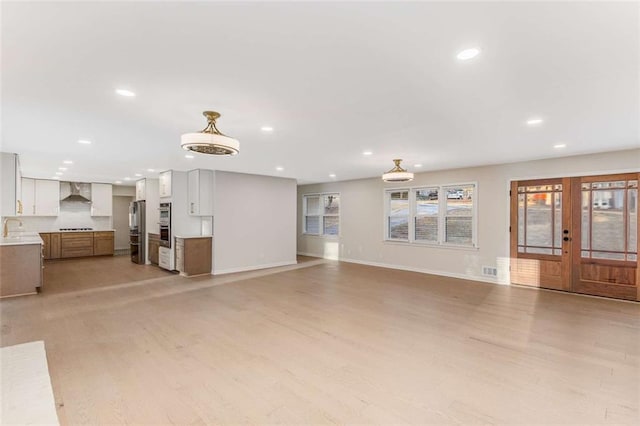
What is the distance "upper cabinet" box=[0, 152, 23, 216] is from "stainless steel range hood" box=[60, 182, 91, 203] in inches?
201

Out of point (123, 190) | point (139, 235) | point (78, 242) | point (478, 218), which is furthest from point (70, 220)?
point (478, 218)

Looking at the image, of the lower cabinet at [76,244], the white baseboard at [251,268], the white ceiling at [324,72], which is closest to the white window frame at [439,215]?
the white ceiling at [324,72]

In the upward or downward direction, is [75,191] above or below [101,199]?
above

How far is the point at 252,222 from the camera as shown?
8.07 meters

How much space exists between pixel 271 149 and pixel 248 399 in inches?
145

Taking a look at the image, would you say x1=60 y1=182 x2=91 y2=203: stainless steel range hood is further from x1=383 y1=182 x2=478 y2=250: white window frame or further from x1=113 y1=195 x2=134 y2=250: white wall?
x1=383 y1=182 x2=478 y2=250: white window frame

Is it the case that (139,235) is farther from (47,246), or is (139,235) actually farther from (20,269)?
(20,269)

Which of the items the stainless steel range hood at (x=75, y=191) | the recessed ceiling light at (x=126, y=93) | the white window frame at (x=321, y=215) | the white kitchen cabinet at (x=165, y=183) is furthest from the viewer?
the stainless steel range hood at (x=75, y=191)

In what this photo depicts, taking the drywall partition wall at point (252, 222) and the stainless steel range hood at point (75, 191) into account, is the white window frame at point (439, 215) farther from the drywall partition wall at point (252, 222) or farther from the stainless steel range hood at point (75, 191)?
the stainless steel range hood at point (75, 191)

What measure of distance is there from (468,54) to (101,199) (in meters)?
11.8

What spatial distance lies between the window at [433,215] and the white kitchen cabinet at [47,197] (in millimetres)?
10303

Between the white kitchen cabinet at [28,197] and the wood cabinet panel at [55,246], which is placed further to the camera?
the wood cabinet panel at [55,246]

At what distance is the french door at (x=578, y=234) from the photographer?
5.18 m

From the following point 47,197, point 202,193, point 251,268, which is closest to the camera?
point 202,193
